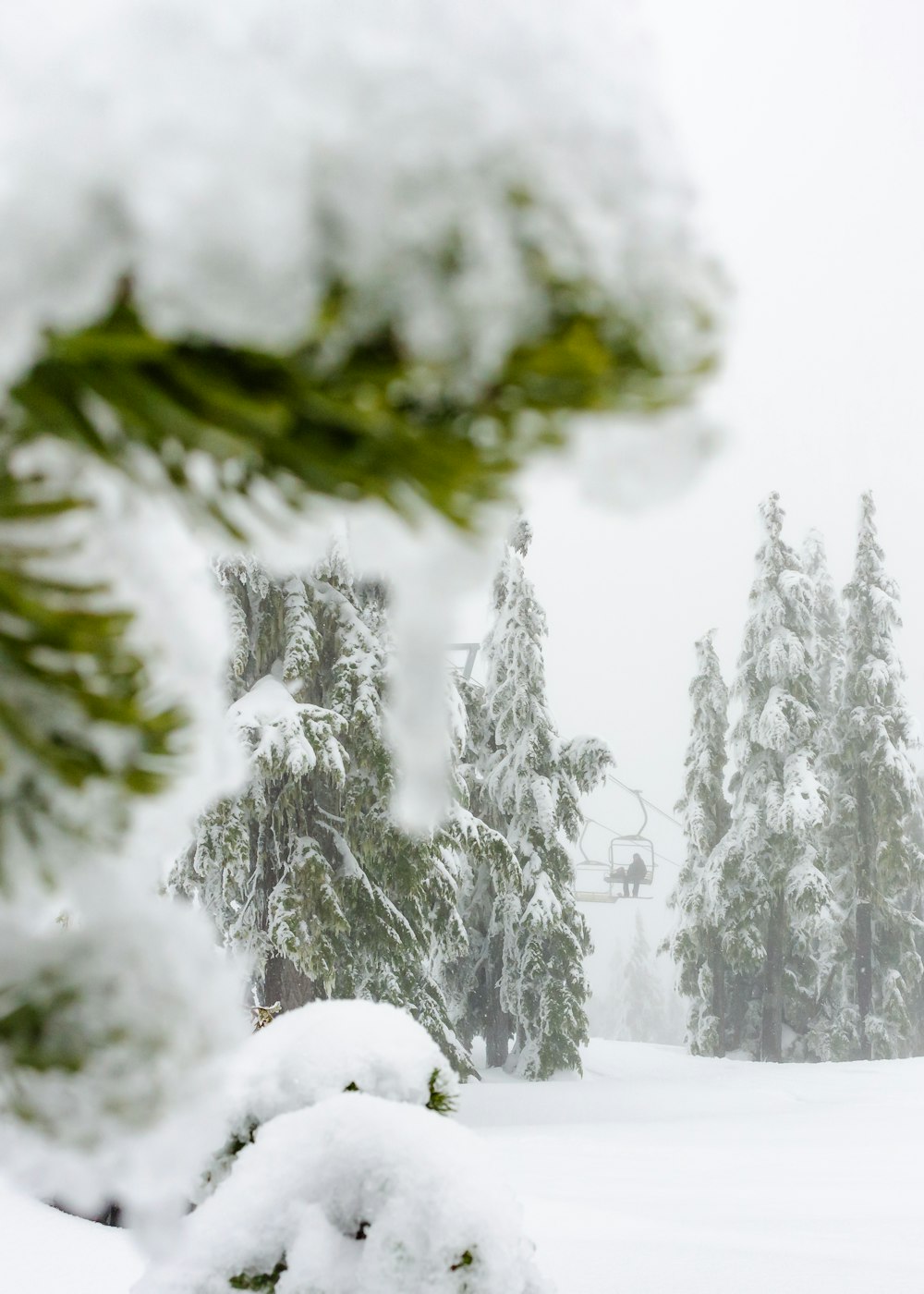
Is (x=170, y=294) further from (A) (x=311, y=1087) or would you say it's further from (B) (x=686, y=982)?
(B) (x=686, y=982)

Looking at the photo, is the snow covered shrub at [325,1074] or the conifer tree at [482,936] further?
the conifer tree at [482,936]

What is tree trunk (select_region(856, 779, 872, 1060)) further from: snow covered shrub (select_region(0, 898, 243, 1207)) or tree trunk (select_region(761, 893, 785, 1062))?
snow covered shrub (select_region(0, 898, 243, 1207))

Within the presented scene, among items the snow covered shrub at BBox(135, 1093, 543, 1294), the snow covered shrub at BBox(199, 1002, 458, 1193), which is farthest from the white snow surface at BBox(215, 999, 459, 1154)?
the snow covered shrub at BBox(135, 1093, 543, 1294)

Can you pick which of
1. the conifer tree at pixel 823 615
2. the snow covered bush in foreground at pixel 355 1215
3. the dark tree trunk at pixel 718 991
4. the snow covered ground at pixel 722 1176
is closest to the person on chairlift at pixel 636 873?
the dark tree trunk at pixel 718 991

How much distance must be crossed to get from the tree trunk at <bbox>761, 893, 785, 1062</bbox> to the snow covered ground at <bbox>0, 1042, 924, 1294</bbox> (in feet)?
15.0

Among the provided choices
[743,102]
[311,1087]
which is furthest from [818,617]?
[743,102]

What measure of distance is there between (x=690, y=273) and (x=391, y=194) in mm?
161

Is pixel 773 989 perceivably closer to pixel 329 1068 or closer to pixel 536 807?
pixel 536 807

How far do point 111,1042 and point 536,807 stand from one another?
13802mm

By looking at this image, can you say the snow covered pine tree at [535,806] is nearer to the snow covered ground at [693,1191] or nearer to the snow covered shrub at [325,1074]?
the snow covered ground at [693,1191]

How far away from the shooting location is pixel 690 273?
522 millimetres

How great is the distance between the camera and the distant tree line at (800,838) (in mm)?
18406

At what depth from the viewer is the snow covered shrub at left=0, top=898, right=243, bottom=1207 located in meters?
0.77

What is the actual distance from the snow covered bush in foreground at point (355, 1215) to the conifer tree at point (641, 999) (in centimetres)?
4527
